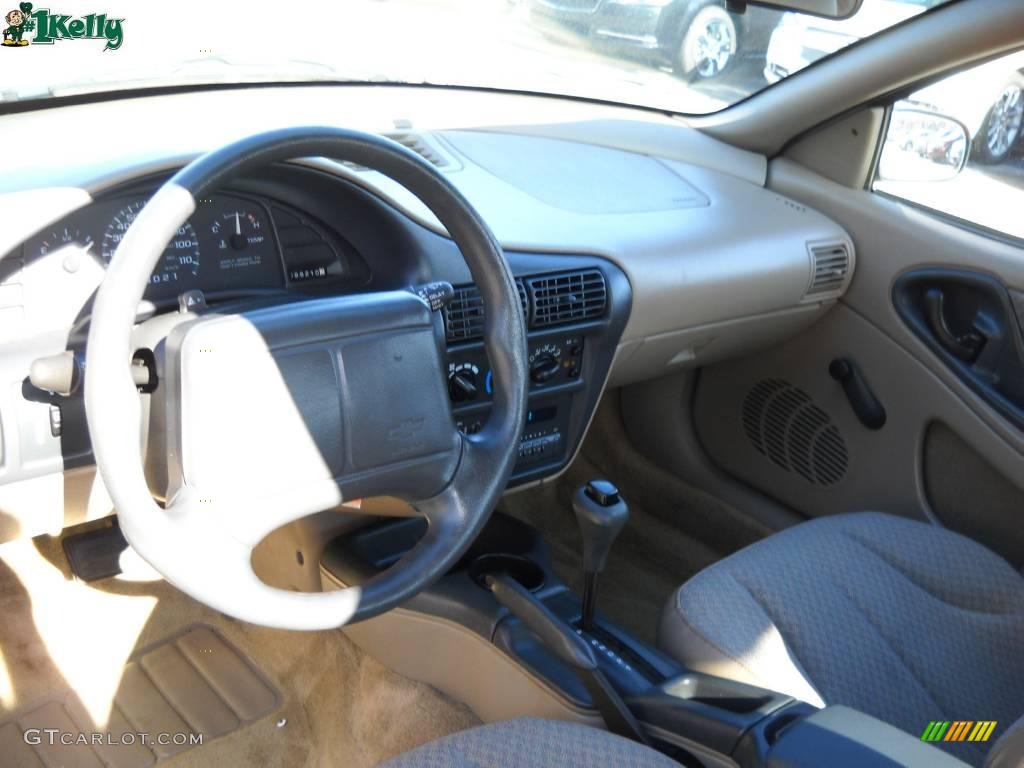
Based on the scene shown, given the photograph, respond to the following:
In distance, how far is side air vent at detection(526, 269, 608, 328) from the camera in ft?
5.66

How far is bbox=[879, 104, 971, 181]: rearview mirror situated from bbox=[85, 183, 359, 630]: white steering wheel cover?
1622mm

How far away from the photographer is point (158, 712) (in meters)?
2.00

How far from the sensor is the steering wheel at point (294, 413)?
3.41ft

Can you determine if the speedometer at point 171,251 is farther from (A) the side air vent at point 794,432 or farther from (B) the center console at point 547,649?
(A) the side air vent at point 794,432

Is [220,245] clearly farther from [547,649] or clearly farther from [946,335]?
[946,335]

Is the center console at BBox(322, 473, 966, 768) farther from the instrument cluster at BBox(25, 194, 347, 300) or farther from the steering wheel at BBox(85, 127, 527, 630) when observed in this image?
the instrument cluster at BBox(25, 194, 347, 300)

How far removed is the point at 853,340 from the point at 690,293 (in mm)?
487

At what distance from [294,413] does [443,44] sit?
1.26m

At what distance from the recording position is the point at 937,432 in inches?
82.8

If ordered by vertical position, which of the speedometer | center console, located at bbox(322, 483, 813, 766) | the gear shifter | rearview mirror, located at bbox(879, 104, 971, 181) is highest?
rearview mirror, located at bbox(879, 104, 971, 181)

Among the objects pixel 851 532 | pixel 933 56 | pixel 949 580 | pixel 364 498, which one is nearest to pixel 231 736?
pixel 364 498

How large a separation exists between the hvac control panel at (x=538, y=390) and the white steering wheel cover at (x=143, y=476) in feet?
1.78

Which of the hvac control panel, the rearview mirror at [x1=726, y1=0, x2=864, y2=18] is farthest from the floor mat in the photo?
the rearview mirror at [x1=726, y1=0, x2=864, y2=18]

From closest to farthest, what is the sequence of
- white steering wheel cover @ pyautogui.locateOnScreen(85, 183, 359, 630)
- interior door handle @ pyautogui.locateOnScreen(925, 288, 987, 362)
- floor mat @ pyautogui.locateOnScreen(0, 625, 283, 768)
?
white steering wheel cover @ pyautogui.locateOnScreen(85, 183, 359, 630) → floor mat @ pyautogui.locateOnScreen(0, 625, 283, 768) → interior door handle @ pyautogui.locateOnScreen(925, 288, 987, 362)
